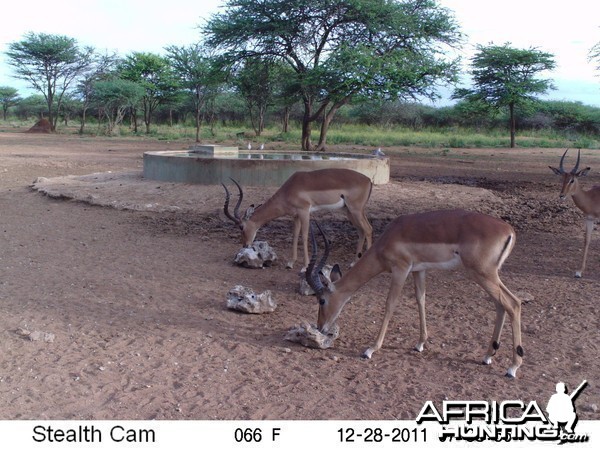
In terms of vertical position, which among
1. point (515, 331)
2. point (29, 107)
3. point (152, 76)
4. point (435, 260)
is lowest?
point (515, 331)

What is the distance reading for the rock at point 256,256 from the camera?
8211 mm

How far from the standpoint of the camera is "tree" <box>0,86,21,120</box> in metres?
68.2

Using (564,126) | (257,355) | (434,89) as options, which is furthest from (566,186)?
(564,126)

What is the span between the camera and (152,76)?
50.2m

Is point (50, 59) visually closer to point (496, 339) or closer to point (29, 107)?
point (29, 107)

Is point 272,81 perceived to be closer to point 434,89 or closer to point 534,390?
point 434,89

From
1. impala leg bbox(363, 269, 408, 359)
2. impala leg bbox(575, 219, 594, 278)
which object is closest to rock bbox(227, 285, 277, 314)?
impala leg bbox(363, 269, 408, 359)

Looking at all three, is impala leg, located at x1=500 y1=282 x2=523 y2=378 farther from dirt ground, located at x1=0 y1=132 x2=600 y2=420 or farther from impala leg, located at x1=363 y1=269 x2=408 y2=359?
impala leg, located at x1=363 y1=269 x2=408 y2=359

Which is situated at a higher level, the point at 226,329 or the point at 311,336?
the point at 311,336

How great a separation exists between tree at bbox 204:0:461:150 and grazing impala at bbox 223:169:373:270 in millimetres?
14487

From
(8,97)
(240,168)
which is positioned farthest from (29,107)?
(240,168)

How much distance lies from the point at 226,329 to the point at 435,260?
6.44 feet

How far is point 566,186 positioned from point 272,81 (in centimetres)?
1982

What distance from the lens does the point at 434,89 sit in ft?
81.2
